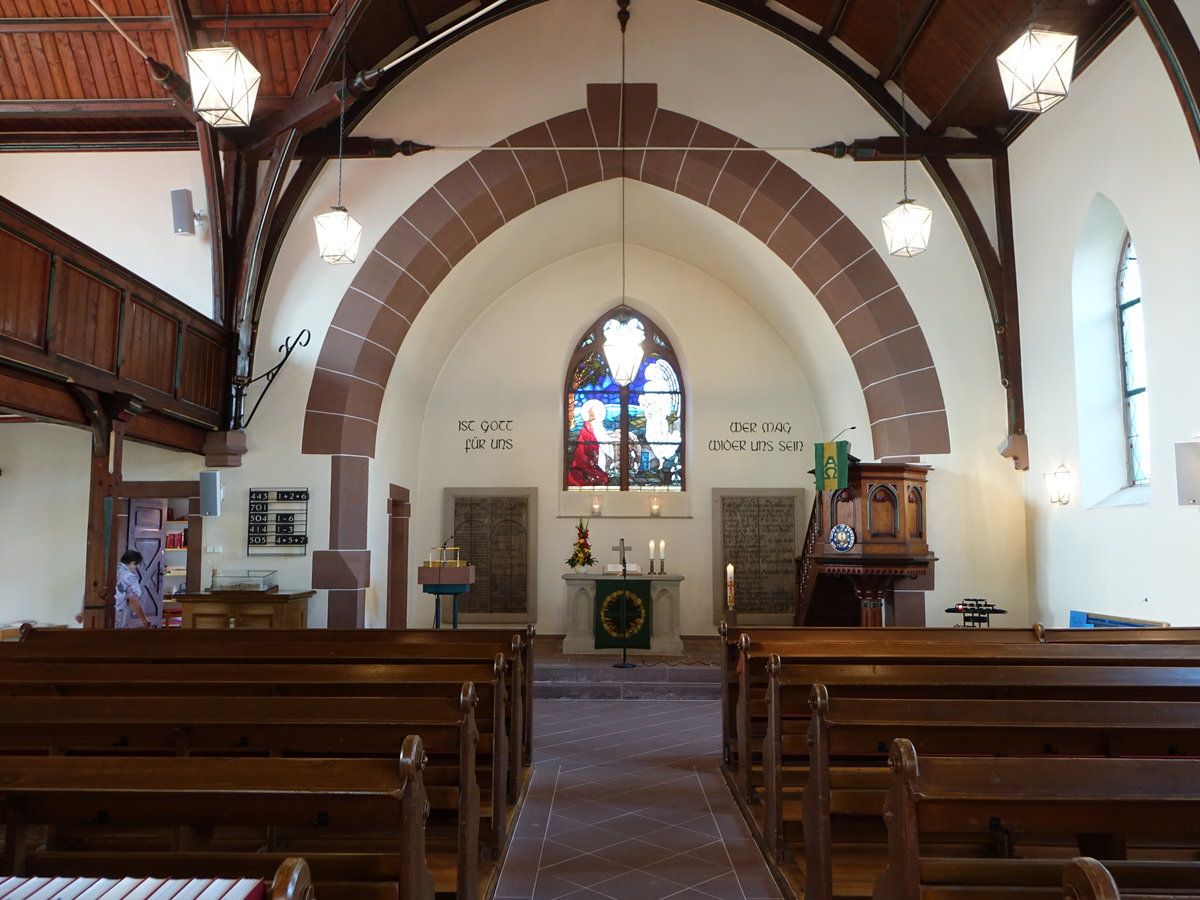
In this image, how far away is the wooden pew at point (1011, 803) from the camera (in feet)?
6.66

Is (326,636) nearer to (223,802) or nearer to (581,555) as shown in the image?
(223,802)

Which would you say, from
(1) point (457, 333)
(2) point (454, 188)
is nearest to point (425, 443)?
(1) point (457, 333)

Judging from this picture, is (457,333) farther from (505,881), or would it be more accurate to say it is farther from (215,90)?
(505,881)

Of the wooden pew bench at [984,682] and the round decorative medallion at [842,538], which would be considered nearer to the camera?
the wooden pew bench at [984,682]

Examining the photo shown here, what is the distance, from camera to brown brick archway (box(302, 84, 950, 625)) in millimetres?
8656

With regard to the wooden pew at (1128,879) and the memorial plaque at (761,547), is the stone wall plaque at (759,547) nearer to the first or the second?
the memorial plaque at (761,547)

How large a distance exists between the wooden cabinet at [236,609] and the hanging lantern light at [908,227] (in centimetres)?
591

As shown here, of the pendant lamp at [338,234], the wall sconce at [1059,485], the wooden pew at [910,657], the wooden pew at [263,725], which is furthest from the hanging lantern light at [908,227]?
the wooden pew at [263,725]

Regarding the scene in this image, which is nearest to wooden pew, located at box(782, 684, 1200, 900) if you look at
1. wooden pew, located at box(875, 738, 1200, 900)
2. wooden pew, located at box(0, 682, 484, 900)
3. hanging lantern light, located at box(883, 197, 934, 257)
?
wooden pew, located at box(875, 738, 1200, 900)

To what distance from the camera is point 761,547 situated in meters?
11.5

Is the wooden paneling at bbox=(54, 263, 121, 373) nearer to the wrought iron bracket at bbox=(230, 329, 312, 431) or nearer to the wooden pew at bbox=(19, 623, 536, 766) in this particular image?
the wrought iron bracket at bbox=(230, 329, 312, 431)

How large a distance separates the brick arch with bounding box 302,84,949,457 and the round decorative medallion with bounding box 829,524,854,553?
1289mm

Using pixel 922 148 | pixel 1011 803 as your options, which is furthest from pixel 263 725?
pixel 922 148

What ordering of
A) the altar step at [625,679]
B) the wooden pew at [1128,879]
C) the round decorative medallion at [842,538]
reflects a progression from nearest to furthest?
the wooden pew at [1128,879]
the round decorative medallion at [842,538]
the altar step at [625,679]
